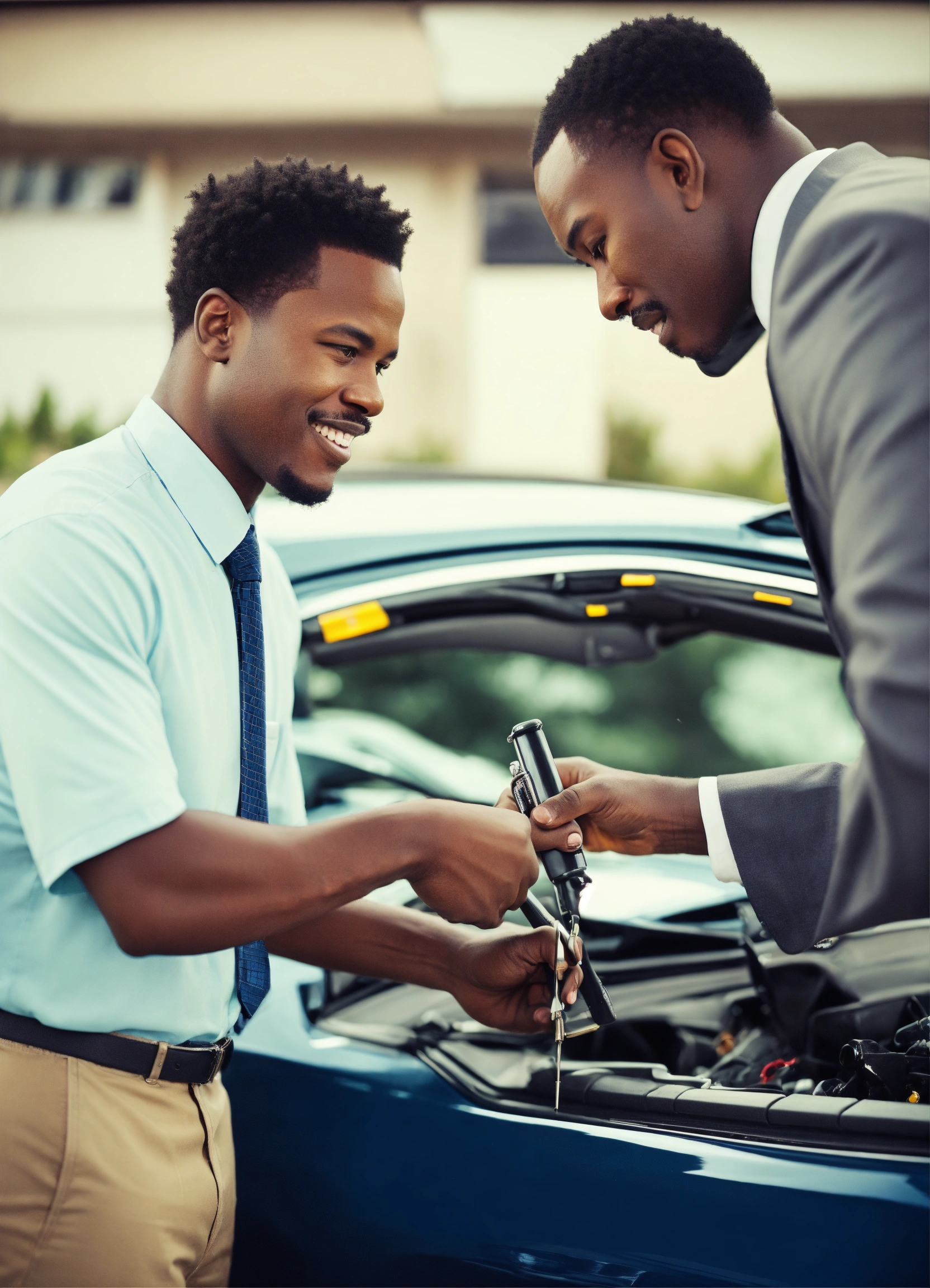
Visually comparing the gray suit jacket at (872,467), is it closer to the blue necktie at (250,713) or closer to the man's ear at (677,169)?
the man's ear at (677,169)

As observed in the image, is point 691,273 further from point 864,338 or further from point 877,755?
point 877,755

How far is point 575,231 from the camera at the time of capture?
1.72 metres

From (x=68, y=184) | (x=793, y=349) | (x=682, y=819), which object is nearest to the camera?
(x=793, y=349)

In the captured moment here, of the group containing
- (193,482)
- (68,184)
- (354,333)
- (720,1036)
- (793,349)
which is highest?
(68,184)

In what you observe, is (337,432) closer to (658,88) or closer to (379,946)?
(658,88)

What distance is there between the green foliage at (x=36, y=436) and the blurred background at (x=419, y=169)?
34.0 inches

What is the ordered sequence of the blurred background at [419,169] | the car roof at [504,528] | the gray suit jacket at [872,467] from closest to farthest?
the gray suit jacket at [872,467] → the car roof at [504,528] → the blurred background at [419,169]

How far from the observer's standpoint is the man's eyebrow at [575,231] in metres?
1.70

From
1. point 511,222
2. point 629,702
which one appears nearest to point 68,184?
point 511,222

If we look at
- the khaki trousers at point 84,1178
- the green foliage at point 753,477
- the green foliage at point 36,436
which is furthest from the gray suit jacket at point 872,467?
the green foliage at point 36,436

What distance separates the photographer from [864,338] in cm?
124

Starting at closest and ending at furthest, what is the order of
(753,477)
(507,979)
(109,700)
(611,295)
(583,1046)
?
(109,700) → (611,295) → (507,979) → (583,1046) → (753,477)

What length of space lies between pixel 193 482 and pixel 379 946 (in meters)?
0.86

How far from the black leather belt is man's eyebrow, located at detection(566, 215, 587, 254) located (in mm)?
1265
